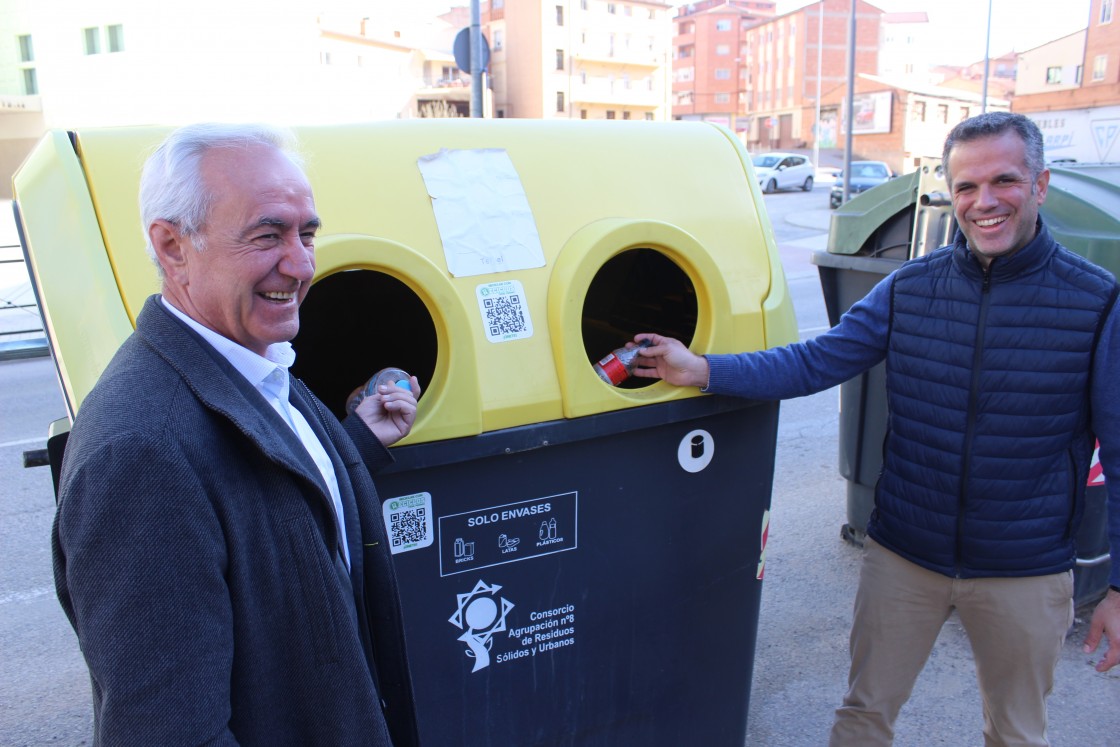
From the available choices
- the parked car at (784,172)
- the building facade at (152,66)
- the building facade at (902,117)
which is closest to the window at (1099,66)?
the parked car at (784,172)

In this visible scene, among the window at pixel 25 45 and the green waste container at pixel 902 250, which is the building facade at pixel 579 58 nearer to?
the window at pixel 25 45

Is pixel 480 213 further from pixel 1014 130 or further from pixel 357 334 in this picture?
pixel 1014 130

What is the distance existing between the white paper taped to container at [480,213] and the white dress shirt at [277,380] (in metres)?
0.57

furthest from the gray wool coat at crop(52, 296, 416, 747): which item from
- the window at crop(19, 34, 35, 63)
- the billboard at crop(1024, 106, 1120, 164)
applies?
the window at crop(19, 34, 35, 63)

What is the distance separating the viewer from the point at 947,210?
3105mm

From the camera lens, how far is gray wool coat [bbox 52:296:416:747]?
1.00 meters

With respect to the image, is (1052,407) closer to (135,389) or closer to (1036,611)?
(1036,611)

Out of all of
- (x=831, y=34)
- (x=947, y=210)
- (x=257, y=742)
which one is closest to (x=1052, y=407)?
(x=947, y=210)

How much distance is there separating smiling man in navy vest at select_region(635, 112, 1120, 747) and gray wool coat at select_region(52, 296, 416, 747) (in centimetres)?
106

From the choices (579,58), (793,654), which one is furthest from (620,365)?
(579,58)

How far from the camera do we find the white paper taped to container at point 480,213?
6.04 feet

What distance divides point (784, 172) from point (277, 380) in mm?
31204

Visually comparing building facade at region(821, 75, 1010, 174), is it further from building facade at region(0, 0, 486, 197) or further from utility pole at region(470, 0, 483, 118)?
utility pole at region(470, 0, 483, 118)

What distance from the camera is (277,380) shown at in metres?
1.30
